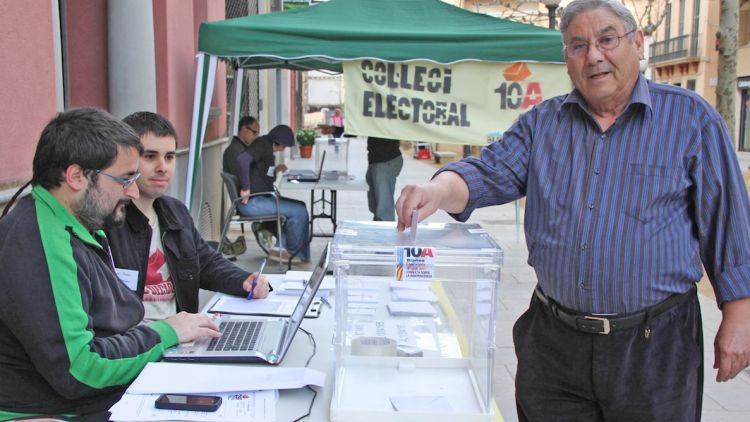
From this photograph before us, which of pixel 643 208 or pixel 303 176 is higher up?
pixel 643 208

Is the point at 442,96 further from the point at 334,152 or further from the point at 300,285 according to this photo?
the point at 300,285

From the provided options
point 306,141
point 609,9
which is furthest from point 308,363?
point 306,141

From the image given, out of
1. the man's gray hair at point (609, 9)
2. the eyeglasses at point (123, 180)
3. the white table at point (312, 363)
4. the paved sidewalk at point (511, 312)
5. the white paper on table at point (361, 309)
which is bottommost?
the paved sidewalk at point (511, 312)

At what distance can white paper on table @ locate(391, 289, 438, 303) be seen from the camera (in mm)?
2783

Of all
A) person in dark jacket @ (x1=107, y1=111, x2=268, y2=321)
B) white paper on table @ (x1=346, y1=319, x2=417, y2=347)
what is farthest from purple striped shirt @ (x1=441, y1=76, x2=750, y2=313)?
person in dark jacket @ (x1=107, y1=111, x2=268, y2=321)

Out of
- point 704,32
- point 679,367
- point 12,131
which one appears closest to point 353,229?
point 679,367

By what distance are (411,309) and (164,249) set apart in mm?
1044

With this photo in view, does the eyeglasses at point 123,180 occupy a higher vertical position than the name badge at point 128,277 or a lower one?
higher

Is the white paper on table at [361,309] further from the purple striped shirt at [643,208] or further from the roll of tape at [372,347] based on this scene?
the purple striped shirt at [643,208]

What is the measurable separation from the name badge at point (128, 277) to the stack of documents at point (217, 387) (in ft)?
2.15

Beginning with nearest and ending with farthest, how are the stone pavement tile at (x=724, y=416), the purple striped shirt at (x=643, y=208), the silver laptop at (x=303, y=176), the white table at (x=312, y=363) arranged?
the white table at (x=312, y=363) → the purple striped shirt at (x=643, y=208) → the stone pavement tile at (x=724, y=416) → the silver laptop at (x=303, y=176)

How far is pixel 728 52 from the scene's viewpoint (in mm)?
5953

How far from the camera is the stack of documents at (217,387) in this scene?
1.73 metres

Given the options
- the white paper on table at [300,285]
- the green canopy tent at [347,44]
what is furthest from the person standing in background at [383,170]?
the white paper on table at [300,285]
